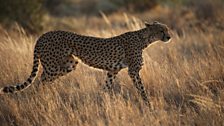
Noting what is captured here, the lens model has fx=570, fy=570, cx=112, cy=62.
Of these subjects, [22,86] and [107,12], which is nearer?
[22,86]

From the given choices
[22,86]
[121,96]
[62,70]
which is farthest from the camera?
[62,70]

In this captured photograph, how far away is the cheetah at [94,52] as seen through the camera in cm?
712

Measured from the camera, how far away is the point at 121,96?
663 cm

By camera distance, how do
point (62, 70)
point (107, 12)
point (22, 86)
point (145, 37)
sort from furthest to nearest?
point (107, 12) < point (145, 37) < point (62, 70) < point (22, 86)

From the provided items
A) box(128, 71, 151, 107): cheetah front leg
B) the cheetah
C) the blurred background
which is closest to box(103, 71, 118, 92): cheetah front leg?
the cheetah

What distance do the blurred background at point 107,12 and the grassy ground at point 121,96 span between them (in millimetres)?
3188

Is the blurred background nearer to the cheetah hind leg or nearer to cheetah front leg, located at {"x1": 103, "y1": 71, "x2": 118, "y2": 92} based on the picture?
cheetah front leg, located at {"x1": 103, "y1": 71, "x2": 118, "y2": 92}

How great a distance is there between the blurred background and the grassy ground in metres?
3.19

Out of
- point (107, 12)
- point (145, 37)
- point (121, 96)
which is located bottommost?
point (121, 96)

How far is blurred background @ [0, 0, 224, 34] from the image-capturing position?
14.3m

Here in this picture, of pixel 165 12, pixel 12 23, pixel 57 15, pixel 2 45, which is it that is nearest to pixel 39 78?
pixel 2 45

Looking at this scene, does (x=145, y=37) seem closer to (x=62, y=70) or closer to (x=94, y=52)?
(x=94, y=52)

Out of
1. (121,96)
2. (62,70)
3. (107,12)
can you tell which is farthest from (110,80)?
(107,12)

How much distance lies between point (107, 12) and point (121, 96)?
45.9ft
